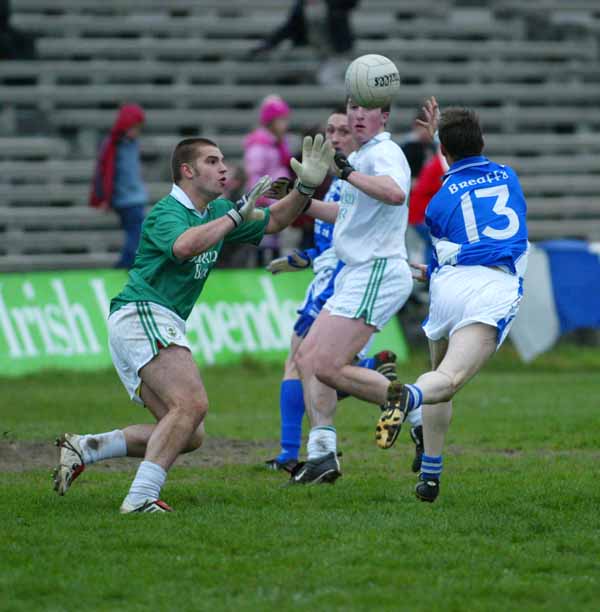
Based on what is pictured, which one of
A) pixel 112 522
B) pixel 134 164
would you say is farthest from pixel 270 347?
pixel 112 522

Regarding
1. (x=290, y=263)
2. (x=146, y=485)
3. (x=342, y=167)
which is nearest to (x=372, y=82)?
(x=342, y=167)

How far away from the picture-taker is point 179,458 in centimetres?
1016

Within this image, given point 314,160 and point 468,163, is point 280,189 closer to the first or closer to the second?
point 314,160

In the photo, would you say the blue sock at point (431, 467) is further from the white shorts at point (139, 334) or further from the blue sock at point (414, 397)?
the white shorts at point (139, 334)

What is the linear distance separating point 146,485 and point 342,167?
2.13m

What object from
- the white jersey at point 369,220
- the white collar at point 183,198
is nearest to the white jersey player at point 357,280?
the white jersey at point 369,220

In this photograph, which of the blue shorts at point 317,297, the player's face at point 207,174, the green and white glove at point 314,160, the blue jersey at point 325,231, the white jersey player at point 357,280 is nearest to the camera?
the player's face at point 207,174

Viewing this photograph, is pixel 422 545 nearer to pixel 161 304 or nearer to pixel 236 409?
pixel 161 304

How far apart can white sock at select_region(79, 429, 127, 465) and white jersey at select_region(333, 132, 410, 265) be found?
184 cm

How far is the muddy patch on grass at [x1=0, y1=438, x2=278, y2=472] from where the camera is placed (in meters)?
9.75

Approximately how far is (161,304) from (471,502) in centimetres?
203

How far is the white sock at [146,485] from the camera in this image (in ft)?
24.4

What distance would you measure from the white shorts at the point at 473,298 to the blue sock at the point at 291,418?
218 cm

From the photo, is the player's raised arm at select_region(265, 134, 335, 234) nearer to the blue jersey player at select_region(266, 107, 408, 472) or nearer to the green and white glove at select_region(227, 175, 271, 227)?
the green and white glove at select_region(227, 175, 271, 227)
